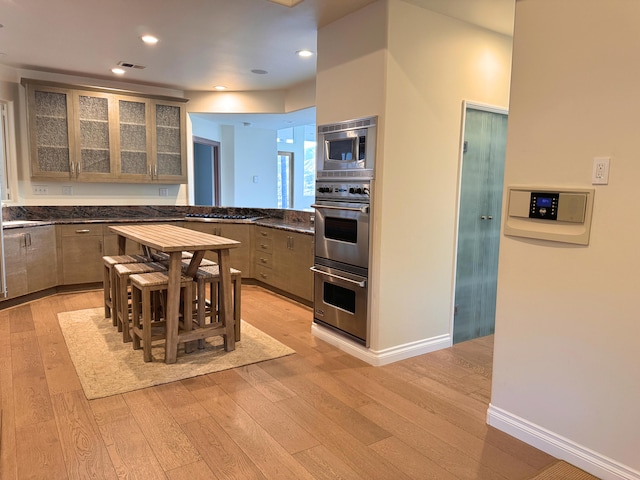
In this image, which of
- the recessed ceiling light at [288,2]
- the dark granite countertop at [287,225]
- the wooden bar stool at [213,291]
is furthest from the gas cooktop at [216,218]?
the recessed ceiling light at [288,2]

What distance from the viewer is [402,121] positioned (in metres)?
3.01

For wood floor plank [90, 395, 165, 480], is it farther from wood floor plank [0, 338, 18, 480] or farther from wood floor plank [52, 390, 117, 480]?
wood floor plank [0, 338, 18, 480]

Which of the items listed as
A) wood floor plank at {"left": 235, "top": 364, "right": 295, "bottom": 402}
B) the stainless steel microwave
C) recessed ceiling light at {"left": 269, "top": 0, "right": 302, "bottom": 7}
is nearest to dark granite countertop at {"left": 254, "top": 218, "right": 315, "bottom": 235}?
the stainless steel microwave

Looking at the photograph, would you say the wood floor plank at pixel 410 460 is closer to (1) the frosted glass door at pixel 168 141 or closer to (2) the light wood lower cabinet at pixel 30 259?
(2) the light wood lower cabinet at pixel 30 259

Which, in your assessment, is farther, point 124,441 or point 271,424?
point 271,424

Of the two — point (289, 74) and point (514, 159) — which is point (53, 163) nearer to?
point (289, 74)

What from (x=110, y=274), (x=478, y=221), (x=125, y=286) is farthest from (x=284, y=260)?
(x=478, y=221)

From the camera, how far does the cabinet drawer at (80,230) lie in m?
4.82

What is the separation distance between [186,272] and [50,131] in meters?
2.94

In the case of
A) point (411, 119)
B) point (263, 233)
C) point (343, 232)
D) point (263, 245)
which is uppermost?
point (411, 119)

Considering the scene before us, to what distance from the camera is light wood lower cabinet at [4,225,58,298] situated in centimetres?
425

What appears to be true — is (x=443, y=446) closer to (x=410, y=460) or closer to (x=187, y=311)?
(x=410, y=460)

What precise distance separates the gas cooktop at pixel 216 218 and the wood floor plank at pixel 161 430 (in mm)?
3037

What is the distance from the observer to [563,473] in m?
1.95
